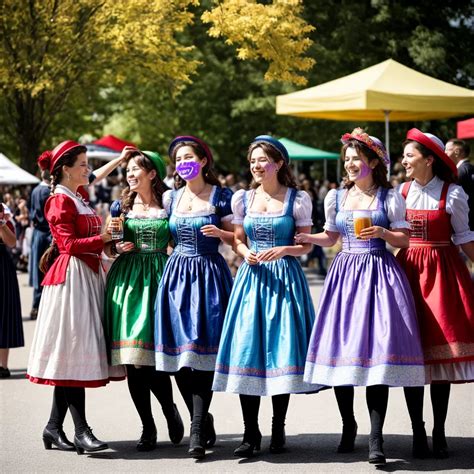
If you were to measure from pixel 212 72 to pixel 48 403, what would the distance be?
25779 millimetres

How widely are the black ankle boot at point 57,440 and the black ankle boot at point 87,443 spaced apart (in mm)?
90

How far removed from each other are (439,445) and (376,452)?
54 cm

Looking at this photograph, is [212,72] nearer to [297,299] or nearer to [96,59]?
[96,59]

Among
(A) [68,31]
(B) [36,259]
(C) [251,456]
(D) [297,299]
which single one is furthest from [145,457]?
(A) [68,31]

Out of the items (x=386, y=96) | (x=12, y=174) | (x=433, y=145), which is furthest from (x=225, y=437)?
(x=12, y=174)

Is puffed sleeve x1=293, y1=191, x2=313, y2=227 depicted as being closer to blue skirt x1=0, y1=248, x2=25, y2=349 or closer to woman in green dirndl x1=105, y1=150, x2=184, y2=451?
woman in green dirndl x1=105, y1=150, x2=184, y2=451

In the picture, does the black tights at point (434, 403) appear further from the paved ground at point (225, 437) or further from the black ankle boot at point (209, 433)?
the black ankle boot at point (209, 433)

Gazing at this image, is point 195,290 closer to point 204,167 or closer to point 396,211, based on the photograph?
point 204,167

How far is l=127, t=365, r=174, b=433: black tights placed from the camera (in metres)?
7.10

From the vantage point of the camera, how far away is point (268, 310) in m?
6.81

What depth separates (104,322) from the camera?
23.5ft

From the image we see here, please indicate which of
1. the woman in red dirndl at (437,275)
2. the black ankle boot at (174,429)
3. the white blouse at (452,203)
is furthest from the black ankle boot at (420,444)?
the black ankle boot at (174,429)

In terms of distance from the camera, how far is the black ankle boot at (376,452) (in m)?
6.38

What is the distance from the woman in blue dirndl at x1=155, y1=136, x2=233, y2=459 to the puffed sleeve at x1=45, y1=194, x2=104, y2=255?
0.48 metres
